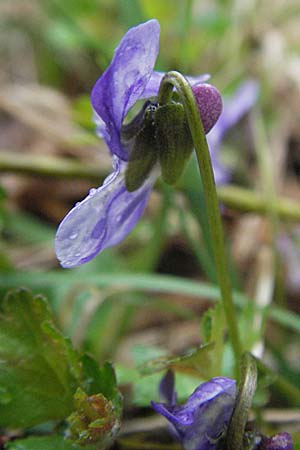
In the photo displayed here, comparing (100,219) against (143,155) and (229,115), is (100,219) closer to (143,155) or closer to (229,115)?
(143,155)

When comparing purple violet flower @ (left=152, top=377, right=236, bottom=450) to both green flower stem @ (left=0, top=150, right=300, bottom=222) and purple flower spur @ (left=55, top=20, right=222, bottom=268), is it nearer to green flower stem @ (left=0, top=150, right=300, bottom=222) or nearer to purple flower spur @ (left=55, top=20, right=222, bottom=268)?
purple flower spur @ (left=55, top=20, right=222, bottom=268)

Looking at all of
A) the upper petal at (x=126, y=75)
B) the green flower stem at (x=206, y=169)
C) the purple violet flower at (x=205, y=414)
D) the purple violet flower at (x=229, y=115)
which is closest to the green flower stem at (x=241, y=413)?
the purple violet flower at (x=205, y=414)

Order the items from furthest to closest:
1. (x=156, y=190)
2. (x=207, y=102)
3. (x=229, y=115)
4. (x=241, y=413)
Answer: (x=229, y=115) < (x=156, y=190) < (x=207, y=102) < (x=241, y=413)

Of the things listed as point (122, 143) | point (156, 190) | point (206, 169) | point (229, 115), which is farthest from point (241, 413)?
point (229, 115)

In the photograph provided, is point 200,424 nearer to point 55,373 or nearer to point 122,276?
A: point 55,373

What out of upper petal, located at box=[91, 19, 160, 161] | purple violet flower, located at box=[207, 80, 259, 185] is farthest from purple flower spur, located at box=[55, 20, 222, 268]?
purple violet flower, located at box=[207, 80, 259, 185]

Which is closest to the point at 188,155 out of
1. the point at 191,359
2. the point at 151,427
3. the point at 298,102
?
the point at 191,359
